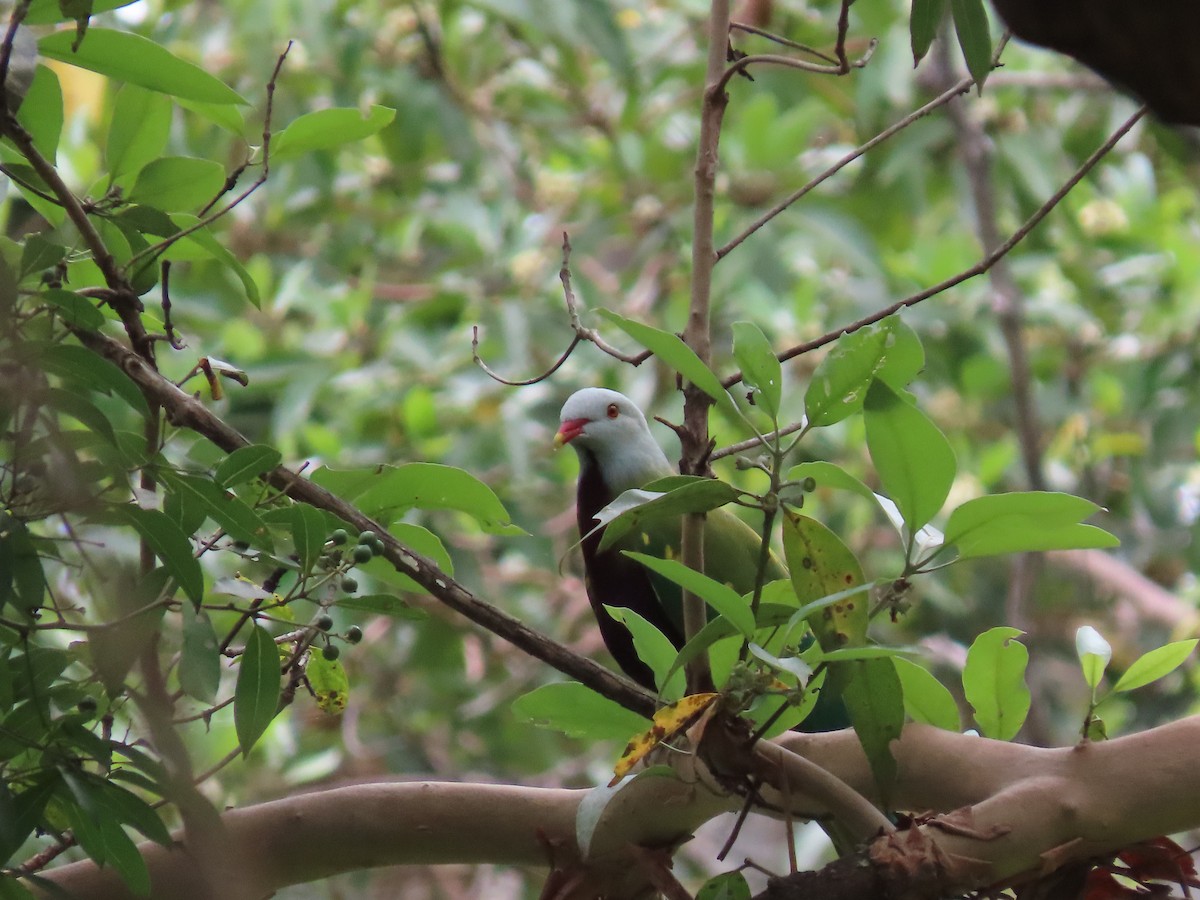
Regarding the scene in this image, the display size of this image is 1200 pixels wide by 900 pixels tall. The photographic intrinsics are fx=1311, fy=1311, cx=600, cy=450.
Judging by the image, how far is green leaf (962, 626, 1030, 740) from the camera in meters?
1.41

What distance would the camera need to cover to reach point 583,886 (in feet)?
4.75

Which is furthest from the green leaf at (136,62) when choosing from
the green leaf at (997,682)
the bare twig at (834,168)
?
the green leaf at (997,682)

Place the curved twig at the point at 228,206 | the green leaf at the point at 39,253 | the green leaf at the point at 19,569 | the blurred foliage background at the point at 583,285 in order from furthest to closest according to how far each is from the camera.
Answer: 1. the blurred foliage background at the point at 583,285
2. the curved twig at the point at 228,206
3. the green leaf at the point at 39,253
4. the green leaf at the point at 19,569

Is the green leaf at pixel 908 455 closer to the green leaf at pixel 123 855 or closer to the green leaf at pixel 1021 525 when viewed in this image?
the green leaf at pixel 1021 525

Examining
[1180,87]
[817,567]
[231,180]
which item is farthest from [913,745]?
[231,180]

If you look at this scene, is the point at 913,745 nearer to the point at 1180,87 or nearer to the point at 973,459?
the point at 1180,87

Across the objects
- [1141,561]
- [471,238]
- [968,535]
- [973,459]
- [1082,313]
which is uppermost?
[471,238]

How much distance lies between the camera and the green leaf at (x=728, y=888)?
130 cm

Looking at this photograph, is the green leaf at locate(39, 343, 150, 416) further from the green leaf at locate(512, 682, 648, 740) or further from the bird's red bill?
the bird's red bill

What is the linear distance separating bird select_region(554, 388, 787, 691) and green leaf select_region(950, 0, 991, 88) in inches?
35.5

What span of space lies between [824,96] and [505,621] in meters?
3.71

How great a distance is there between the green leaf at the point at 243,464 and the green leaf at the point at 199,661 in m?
0.13

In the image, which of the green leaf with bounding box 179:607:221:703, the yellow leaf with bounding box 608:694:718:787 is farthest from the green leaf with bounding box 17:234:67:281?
the yellow leaf with bounding box 608:694:718:787

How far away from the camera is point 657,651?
1312 millimetres
